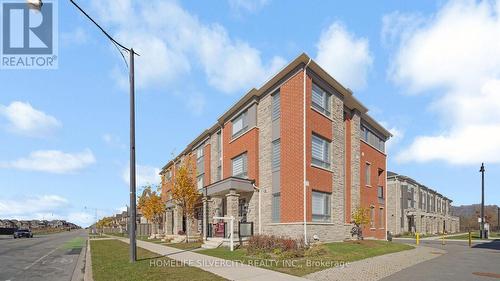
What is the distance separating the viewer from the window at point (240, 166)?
2911 cm

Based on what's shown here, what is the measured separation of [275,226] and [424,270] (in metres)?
10.3

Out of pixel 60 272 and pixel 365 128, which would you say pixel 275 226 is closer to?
pixel 60 272

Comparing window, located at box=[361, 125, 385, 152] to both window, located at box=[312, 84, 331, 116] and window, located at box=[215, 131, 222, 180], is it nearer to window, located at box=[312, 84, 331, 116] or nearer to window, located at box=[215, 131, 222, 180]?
window, located at box=[312, 84, 331, 116]

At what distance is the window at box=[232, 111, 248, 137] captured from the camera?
2981 cm

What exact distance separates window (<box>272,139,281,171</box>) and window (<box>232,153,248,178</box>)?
3.78 m

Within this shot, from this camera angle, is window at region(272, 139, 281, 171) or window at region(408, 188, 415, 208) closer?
window at region(272, 139, 281, 171)

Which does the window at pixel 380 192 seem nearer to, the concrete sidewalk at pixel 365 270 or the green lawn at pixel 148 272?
the concrete sidewalk at pixel 365 270

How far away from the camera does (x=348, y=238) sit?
26797 mm

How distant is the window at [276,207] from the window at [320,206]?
229 centimetres

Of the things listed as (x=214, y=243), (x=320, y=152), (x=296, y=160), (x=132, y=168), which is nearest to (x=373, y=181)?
(x=320, y=152)

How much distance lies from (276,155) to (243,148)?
4.20m

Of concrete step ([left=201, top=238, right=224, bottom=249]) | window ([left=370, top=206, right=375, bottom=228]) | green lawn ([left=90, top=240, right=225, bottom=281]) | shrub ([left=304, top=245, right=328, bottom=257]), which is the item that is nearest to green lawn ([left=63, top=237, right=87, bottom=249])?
concrete step ([left=201, top=238, right=224, bottom=249])

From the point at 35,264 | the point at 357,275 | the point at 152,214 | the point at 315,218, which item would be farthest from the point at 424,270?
the point at 152,214

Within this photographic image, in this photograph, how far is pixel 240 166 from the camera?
2998 cm
